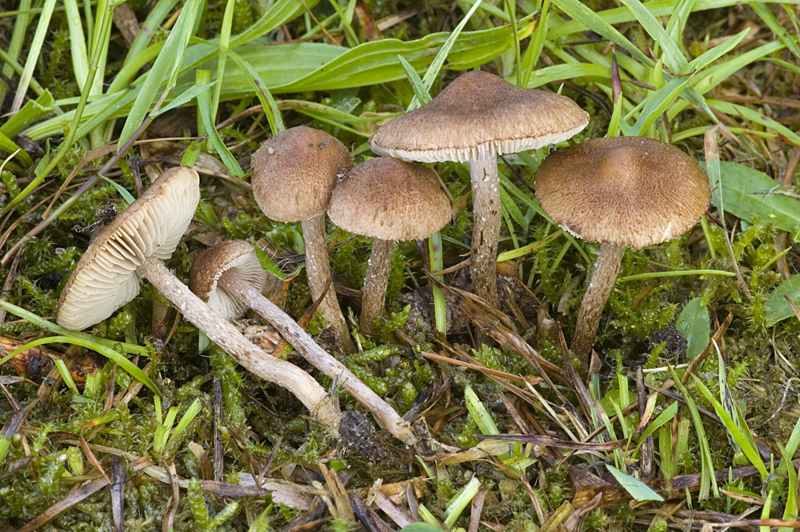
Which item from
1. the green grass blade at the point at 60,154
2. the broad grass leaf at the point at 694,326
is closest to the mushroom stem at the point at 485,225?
the broad grass leaf at the point at 694,326

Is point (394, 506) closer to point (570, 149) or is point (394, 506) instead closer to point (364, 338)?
point (364, 338)

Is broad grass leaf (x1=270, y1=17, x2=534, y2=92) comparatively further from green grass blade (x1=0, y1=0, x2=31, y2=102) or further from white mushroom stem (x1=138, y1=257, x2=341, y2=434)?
green grass blade (x1=0, y1=0, x2=31, y2=102)

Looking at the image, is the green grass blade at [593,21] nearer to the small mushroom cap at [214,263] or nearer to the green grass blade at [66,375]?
the small mushroom cap at [214,263]

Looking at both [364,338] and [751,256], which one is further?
[751,256]

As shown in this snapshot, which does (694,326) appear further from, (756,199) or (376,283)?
(376,283)

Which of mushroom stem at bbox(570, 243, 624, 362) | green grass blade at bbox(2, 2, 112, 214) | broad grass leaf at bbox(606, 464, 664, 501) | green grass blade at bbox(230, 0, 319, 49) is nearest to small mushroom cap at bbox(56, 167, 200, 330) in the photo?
green grass blade at bbox(2, 2, 112, 214)

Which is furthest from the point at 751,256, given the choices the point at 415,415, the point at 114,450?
the point at 114,450

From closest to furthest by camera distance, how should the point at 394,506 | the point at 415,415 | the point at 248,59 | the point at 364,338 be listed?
1. the point at 394,506
2. the point at 415,415
3. the point at 364,338
4. the point at 248,59
